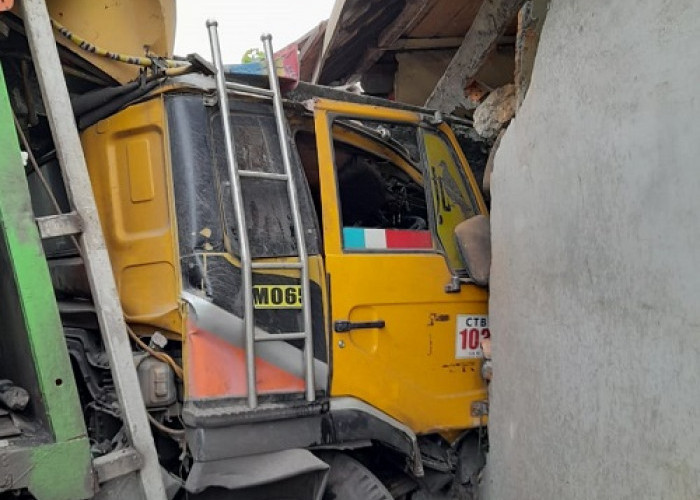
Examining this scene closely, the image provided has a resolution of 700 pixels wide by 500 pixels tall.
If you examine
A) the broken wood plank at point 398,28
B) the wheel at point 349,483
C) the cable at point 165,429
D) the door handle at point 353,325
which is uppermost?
the broken wood plank at point 398,28

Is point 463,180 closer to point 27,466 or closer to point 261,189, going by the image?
point 261,189

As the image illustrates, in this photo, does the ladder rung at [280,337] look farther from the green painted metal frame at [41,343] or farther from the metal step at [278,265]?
the green painted metal frame at [41,343]

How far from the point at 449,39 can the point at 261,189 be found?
7.99 feet

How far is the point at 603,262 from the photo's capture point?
2.37 meters

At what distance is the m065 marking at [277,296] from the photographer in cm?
265

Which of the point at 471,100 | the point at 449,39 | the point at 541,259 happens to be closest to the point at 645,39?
the point at 541,259

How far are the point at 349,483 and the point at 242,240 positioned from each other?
44.7 inches

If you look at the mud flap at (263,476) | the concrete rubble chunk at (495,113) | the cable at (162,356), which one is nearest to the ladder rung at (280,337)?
the cable at (162,356)

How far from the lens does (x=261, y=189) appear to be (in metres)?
2.82

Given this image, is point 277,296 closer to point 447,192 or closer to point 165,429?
point 165,429

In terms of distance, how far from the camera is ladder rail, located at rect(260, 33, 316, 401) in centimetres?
270

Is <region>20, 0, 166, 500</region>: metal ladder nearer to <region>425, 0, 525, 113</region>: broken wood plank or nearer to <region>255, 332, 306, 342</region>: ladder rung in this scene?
<region>255, 332, 306, 342</region>: ladder rung

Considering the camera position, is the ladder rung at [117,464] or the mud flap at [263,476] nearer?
the ladder rung at [117,464]

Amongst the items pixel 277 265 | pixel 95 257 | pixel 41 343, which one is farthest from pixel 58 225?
pixel 277 265
